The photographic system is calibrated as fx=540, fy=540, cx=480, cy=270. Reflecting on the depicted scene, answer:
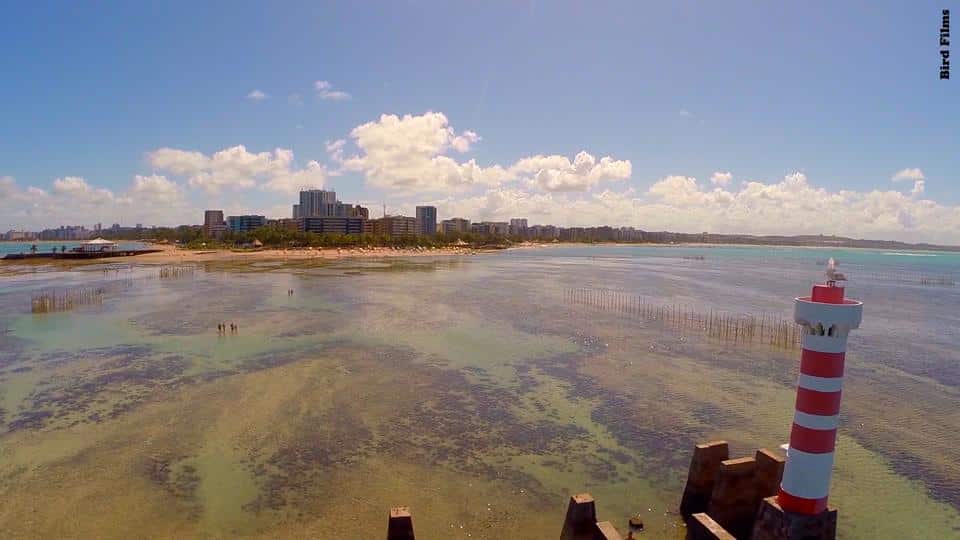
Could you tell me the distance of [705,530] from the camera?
796 cm

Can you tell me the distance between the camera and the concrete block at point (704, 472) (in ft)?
38.8

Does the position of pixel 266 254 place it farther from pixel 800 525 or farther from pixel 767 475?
pixel 800 525

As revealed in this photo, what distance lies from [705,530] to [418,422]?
1294 cm

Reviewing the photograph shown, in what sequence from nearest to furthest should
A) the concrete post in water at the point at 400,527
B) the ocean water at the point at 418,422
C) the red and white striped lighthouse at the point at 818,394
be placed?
the red and white striped lighthouse at the point at 818,394
the concrete post in water at the point at 400,527
the ocean water at the point at 418,422

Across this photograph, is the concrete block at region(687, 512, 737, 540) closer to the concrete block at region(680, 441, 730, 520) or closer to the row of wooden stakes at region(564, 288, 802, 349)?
the concrete block at region(680, 441, 730, 520)

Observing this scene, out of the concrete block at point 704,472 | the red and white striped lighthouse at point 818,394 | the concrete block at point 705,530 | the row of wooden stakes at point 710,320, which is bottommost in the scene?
the row of wooden stakes at point 710,320

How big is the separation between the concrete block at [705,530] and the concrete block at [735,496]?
8.04 ft

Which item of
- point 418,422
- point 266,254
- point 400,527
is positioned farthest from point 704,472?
point 266,254

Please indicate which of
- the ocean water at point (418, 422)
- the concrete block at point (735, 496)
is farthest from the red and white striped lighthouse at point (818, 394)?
the ocean water at point (418, 422)

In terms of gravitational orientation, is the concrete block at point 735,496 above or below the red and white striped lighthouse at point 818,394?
below

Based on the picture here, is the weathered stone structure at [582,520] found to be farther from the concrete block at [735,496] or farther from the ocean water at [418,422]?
the ocean water at [418,422]

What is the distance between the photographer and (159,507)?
13414mm

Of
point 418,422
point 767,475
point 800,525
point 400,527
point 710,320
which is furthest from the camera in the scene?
point 710,320

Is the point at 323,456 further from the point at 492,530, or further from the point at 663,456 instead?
the point at 663,456
